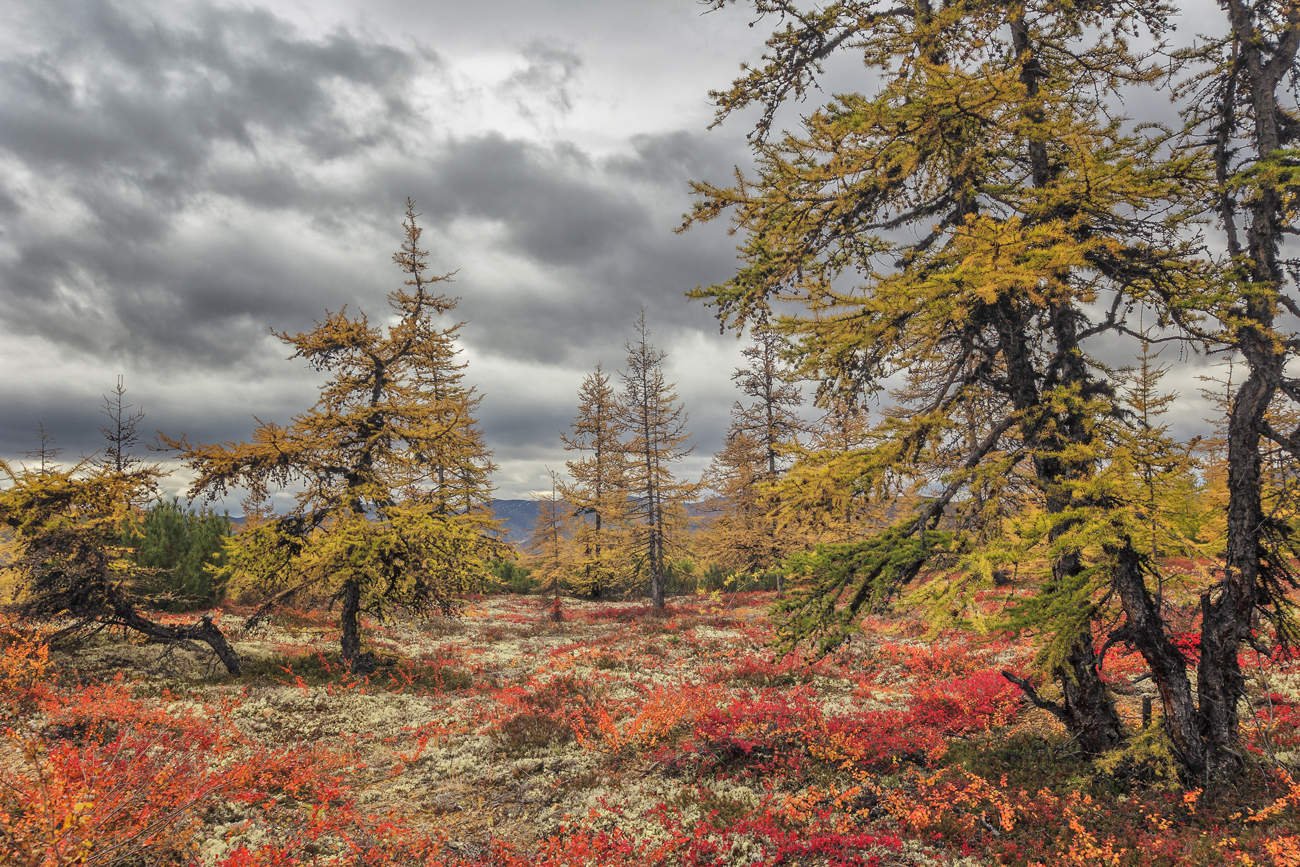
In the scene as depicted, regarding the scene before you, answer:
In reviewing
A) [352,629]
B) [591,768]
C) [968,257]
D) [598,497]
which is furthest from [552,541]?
[968,257]

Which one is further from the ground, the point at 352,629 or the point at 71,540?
the point at 71,540

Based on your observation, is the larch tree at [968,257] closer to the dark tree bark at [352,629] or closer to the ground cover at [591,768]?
the ground cover at [591,768]

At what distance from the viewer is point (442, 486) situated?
18.0 meters

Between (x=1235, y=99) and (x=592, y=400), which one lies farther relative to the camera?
(x=592, y=400)

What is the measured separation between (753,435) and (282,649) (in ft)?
75.6

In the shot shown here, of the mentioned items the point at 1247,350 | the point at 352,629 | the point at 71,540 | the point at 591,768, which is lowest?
the point at 591,768

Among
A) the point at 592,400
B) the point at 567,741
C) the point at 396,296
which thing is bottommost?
the point at 567,741

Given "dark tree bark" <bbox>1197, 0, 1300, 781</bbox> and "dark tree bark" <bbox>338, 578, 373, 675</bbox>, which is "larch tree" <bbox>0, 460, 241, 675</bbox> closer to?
"dark tree bark" <bbox>338, 578, 373, 675</bbox>

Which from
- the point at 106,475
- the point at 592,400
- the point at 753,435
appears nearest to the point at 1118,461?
the point at 106,475

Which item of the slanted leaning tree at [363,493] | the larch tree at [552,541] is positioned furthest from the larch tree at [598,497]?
the slanted leaning tree at [363,493]

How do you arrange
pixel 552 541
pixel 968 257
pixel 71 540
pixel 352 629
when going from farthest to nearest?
pixel 552 541, pixel 352 629, pixel 71 540, pixel 968 257

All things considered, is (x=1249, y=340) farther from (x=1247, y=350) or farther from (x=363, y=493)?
(x=363, y=493)

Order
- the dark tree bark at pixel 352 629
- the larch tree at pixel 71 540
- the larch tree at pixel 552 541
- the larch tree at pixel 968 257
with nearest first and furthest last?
the larch tree at pixel 968 257
the larch tree at pixel 71 540
the dark tree bark at pixel 352 629
the larch tree at pixel 552 541

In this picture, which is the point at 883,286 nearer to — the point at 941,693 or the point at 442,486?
the point at 941,693
